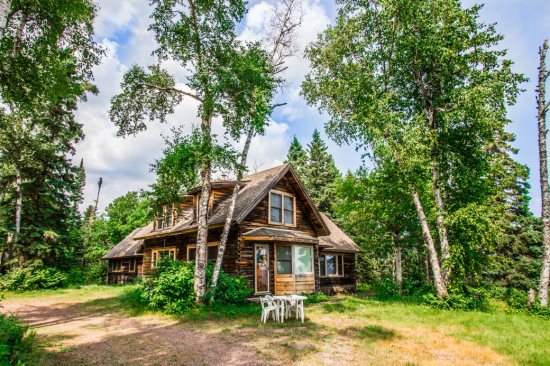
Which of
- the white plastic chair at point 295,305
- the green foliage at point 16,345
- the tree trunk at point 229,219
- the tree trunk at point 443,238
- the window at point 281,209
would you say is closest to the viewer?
the green foliage at point 16,345

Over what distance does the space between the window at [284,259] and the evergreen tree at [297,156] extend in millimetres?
23640

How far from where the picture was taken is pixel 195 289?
12883 mm

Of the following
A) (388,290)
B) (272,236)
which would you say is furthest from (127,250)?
(388,290)

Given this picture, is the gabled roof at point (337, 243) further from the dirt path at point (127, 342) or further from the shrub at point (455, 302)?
the dirt path at point (127, 342)

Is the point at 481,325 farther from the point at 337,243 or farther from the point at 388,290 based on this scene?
the point at 337,243

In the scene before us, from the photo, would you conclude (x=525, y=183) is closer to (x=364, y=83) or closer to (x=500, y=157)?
(x=500, y=157)

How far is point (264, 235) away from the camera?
50.6ft

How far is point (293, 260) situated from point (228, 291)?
4481 mm

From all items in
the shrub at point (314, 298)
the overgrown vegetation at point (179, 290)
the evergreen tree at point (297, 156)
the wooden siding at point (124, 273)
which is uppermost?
the evergreen tree at point (297, 156)

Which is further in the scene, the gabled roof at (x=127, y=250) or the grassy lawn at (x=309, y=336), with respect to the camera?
the gabled roof at (x=127, y=250)

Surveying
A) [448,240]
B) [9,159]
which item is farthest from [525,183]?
[9,159]

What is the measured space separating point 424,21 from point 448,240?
34.9ft

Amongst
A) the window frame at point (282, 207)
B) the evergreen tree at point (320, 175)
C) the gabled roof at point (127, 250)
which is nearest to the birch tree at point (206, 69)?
the window frame at point (282, 207)

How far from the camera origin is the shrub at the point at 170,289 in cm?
1222
